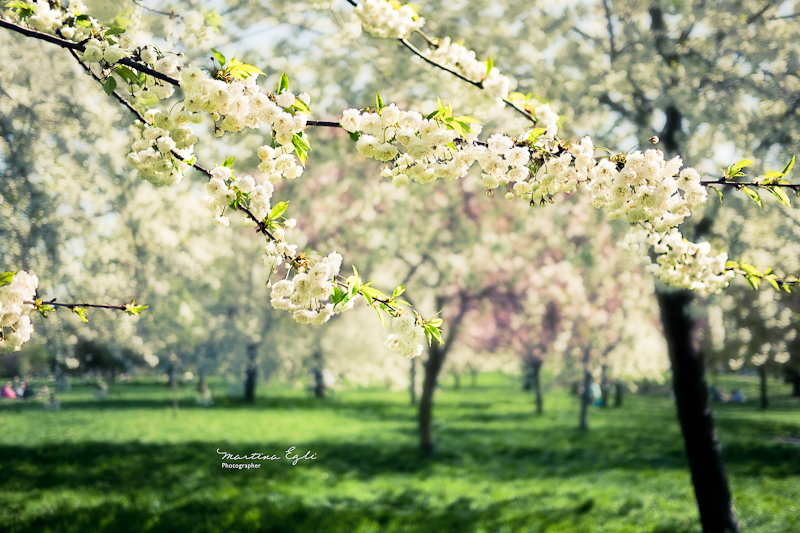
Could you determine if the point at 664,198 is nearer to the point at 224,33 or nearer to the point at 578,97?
the point at 578,97

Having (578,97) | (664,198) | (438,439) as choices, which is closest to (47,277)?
(664,198)

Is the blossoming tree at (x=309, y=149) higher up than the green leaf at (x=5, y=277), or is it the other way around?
the blossoming tree at (x=309, y=149)

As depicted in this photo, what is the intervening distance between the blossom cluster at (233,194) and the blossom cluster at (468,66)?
3.90 feet

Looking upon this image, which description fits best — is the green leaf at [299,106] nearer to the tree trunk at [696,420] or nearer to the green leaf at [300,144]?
the green leaf at [300,144]

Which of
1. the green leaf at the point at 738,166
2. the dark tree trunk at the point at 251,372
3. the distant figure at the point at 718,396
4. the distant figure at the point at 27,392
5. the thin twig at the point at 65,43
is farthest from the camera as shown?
the distant figure at the point at 718,396

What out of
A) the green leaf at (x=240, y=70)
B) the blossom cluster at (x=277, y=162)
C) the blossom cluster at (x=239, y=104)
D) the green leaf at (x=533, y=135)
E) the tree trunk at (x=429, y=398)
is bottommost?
the tree trunk at (x=429, y=398)

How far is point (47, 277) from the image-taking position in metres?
6.30

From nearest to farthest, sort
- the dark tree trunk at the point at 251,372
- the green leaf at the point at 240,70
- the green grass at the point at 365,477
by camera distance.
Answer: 1. the green leaf at the point at 240,70
2. the green grass at the point at 365,477
3. the dark tree trunk at the point at 251,372

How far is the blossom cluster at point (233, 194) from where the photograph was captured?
2.12 metres

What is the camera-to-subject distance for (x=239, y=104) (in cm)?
193

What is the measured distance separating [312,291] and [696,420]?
19.9 ft

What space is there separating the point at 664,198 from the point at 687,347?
4980 mm

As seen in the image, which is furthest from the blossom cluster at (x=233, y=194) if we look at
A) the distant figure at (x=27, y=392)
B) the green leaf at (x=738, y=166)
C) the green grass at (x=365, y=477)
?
the distant figure at (x=27, y=392)

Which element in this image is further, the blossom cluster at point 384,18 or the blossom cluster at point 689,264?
the blossom cluster at point 689,264
